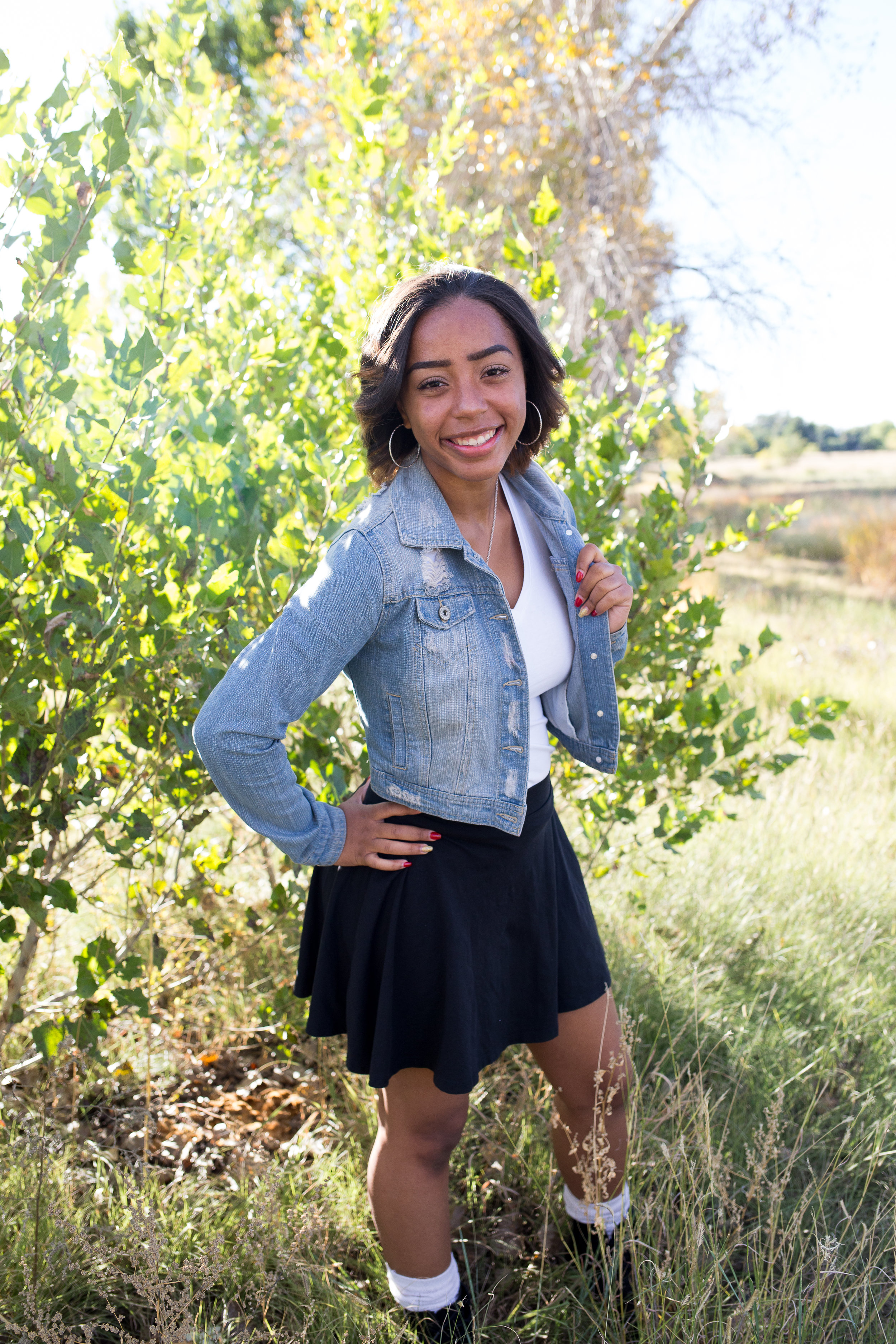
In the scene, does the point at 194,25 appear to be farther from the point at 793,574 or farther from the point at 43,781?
the point at 793,574

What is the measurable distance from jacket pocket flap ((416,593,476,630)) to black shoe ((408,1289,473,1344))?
1.38m

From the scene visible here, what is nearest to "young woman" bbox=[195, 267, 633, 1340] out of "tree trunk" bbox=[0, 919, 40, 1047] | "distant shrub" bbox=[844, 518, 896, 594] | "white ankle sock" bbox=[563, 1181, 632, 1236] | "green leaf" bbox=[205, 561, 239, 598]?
"white ankle sock" bbox=[563, 1181, 632, 1236]

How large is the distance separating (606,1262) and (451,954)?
0.84 meters

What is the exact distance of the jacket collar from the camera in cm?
159

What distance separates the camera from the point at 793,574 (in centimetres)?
1420

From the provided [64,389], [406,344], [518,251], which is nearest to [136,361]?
[64,389]

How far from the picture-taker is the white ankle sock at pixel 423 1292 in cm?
182

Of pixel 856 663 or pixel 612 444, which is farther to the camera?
pixel 856 663

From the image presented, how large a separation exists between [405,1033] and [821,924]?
7.65 feet

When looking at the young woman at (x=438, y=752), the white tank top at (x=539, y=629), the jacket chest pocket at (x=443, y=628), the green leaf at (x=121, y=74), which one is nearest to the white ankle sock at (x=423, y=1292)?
the young woman at (x=438, y=752)

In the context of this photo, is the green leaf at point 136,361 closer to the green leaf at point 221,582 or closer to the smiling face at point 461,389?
the green leaf at point 221,582

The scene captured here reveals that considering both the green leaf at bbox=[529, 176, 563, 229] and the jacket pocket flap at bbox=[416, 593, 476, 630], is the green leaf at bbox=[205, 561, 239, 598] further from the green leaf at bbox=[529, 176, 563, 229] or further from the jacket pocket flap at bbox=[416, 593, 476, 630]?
the green leaf at bbox=[529, 176, 563, 229]

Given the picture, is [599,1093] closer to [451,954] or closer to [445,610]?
[451,954]

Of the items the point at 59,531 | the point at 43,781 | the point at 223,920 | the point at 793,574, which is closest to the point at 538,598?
the point at 59,531
